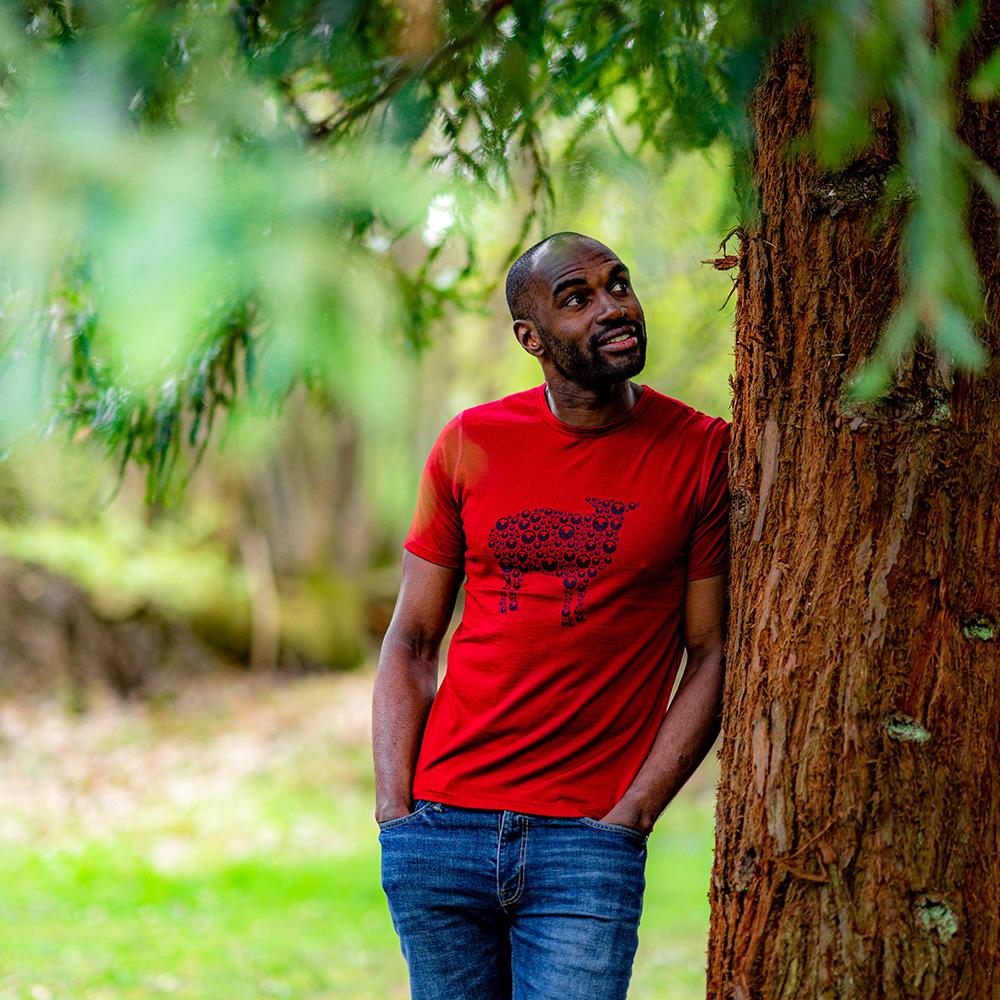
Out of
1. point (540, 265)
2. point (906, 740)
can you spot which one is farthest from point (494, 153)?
point (906, 740)

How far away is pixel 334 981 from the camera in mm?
6582

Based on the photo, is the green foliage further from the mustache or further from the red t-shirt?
the red t-shirt

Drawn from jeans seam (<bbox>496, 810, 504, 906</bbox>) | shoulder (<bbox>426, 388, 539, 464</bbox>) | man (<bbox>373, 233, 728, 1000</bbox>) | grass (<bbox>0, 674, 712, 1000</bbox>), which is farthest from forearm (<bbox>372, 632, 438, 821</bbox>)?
grass (<bbox>0, 674, 712, 1000</bbox>)

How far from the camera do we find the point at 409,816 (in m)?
2.63

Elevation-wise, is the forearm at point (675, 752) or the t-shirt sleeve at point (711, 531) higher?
the t-shirt sleeve at point (711, 531)

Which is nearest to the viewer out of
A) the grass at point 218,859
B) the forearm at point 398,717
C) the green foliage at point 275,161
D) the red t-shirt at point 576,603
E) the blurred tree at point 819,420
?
the green foliage at point 275,161

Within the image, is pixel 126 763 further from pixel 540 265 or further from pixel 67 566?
pixel 540 265

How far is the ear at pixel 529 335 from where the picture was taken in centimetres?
273

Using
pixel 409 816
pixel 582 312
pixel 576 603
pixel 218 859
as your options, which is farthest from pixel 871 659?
pixel 218 859

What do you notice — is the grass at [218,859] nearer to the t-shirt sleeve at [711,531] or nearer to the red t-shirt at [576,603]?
the red t-shirt at [576,603]

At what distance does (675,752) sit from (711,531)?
468 mm

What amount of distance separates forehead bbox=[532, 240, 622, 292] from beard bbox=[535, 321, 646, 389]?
0.44 feet

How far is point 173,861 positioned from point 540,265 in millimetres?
7226

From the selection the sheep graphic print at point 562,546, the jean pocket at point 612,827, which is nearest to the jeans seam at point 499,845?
the jean pocket at point 612,827
